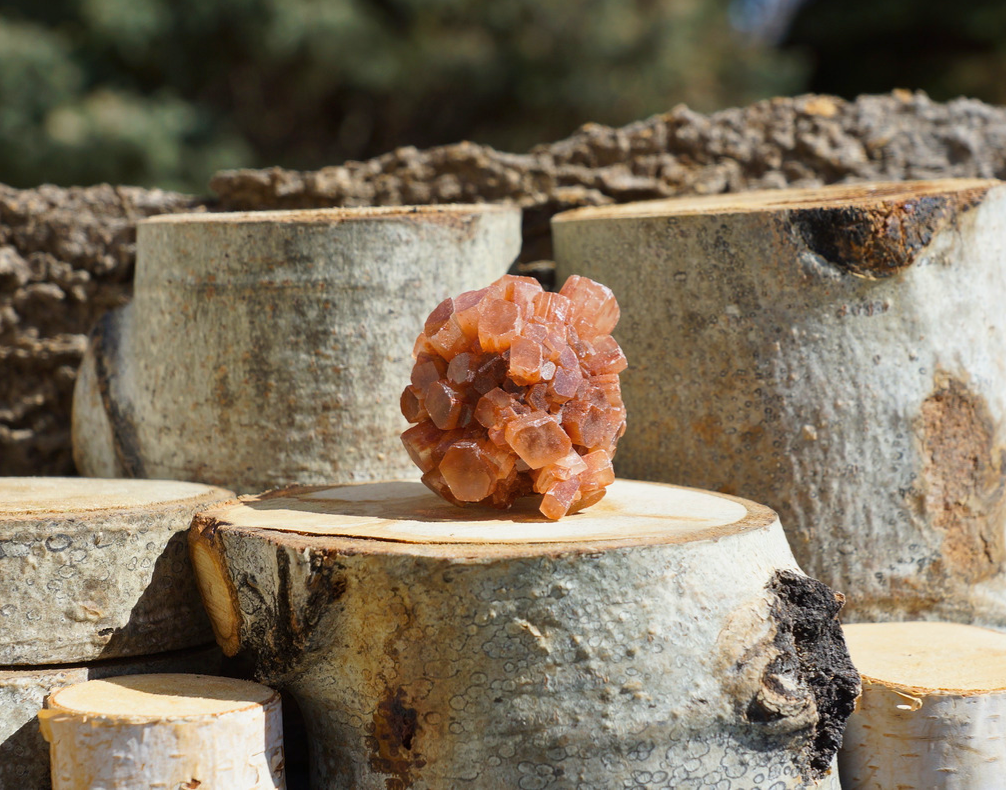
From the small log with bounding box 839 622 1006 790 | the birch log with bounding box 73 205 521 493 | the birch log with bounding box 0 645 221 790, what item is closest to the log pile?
the birch log with bounding box 0 645 221 790

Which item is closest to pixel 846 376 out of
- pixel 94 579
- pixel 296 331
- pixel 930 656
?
pixel 930 656

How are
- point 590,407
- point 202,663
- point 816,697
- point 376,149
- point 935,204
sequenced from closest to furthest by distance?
point 816,697 → point 590,407 → point 202,663 → point 935,204 → point 376,149

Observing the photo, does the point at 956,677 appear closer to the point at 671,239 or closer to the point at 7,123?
the point at 671,239

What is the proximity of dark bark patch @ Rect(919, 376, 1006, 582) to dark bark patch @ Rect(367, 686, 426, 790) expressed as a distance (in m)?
1.32

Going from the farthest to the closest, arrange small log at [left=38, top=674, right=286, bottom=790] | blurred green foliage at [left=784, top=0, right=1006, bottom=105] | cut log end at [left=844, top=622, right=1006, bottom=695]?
blurred green foliage at [left=784, top=0, right=1006, bottom=105] → cut log end at [left=844, top=622, right=1006, bottom=695] → small log at [left=38, top=674, right=286, bottom=790]

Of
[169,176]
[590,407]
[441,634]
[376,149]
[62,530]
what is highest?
[376,149]

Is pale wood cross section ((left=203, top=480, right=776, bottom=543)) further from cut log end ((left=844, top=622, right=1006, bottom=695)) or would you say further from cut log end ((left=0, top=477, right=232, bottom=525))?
cut log end ((left=844, top=622, right=1006, bottom=695))

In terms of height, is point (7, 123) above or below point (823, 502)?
above

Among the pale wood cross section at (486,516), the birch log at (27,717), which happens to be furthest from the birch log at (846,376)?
the birch log at (27,717)

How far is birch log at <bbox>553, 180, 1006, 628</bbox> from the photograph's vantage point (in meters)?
2.39

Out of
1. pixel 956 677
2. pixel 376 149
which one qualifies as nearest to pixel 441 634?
pixel 956 677

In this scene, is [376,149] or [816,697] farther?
[376,149]

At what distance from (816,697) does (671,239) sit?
1.08 meters

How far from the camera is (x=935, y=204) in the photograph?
2389 mm
